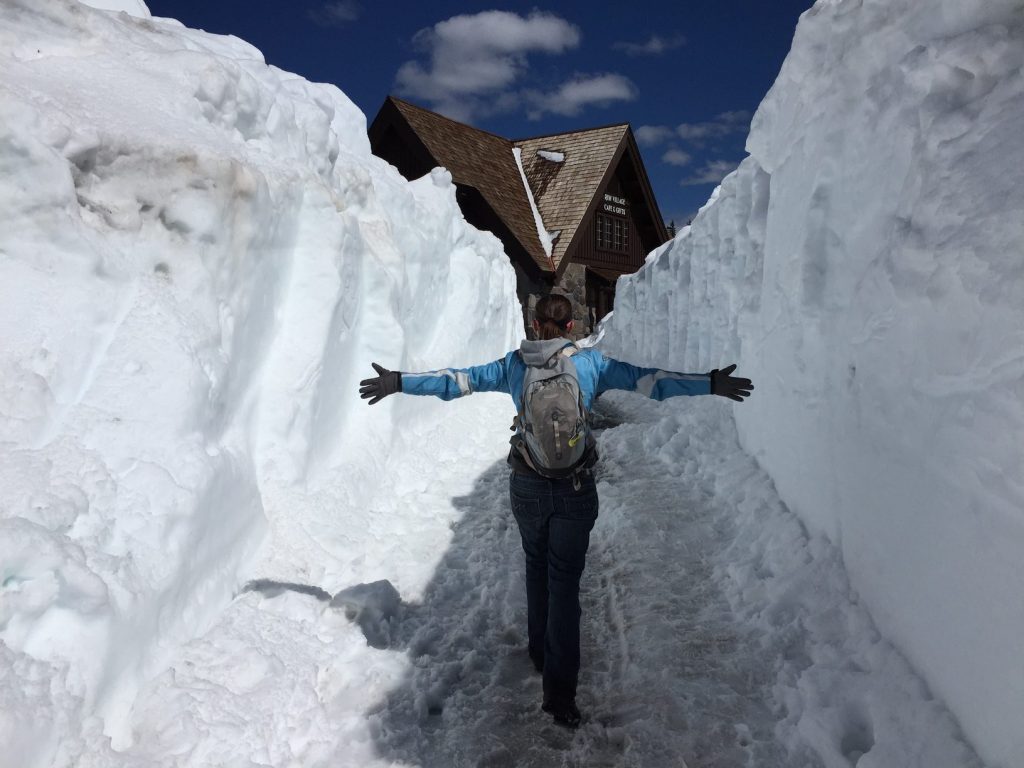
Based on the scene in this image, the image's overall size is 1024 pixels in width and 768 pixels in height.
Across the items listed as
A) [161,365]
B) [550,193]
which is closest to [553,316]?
[161,365]

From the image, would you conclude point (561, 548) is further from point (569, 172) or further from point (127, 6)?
point (569, 172)

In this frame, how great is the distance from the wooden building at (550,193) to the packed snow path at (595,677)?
16.2m

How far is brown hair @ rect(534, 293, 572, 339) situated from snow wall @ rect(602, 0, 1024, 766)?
138 cm

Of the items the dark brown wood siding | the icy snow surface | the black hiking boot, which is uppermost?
the dark brown wood siding

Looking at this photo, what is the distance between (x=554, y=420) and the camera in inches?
105

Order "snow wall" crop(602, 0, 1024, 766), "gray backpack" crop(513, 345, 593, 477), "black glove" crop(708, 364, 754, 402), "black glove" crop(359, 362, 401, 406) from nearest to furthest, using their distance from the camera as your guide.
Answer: "snow wall" crop(602, 0, 1024, 766) → "gray backpack" crop(513, 345, 593, 477) → "black glove" crop(708, 364, 754, 402) → "black glove" crop(359, 362, 401, 406)

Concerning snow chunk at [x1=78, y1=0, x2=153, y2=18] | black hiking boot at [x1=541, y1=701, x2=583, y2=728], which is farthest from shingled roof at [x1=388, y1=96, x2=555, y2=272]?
black hiking boot at [x1=541, y1=701, x2=583, y2=728]

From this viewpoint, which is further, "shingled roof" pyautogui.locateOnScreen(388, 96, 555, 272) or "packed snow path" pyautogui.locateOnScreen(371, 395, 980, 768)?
"shingled roof" pyautogui.locateOnScreen(388, 96, 555, 272)

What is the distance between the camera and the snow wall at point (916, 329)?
212cm

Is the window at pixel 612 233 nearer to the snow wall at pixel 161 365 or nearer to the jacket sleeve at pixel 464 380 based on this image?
the snow wall at pixel 161 365

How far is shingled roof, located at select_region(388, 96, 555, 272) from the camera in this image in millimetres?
19438

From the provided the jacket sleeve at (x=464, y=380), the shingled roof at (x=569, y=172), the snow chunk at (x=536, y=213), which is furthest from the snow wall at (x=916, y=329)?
the shingled roof at (x=569, y=172)

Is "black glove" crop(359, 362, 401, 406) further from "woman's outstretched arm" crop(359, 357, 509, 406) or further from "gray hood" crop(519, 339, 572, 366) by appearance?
"gray hood" crop(519, 339, 572, 366)

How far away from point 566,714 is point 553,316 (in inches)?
64.4
